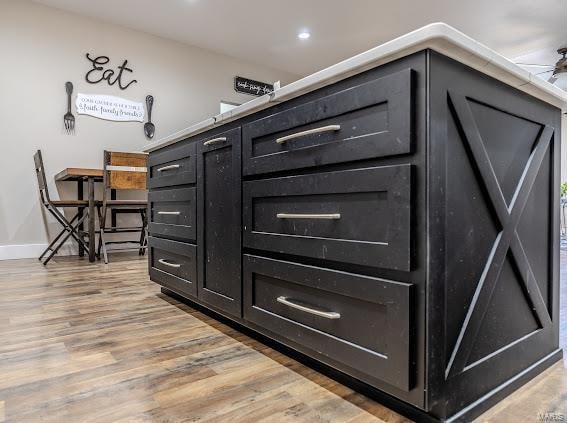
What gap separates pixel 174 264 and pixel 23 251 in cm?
265

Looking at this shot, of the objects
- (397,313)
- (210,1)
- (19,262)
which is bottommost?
(19,262)

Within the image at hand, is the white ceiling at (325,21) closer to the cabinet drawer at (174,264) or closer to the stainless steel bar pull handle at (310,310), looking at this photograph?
the cabinet drawer at (174,264)

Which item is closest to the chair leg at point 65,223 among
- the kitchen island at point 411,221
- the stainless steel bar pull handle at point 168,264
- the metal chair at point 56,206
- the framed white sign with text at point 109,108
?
the metal chair at point 56,206

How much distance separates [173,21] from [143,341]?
371 cm

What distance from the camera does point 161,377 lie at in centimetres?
98

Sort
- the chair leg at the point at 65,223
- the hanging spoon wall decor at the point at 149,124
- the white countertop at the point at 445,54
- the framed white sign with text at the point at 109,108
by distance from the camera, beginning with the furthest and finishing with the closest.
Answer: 1. the hanging spoon wall decor at the point at 149,124
2. the framed white sign with text at the point at 109,108
3. the chair leg at the point at 65,223
4. the white countertop at the point at 445,54

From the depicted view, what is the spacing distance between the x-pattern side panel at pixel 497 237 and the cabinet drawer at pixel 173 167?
1.04 meters

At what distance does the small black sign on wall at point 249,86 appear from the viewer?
5002mm

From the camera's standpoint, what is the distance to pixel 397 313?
0.73m

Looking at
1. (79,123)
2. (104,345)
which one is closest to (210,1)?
(79,123)

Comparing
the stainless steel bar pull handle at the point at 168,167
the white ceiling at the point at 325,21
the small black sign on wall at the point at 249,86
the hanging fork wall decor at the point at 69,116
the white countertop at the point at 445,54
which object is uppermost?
the white ceiling at the point at 325,21

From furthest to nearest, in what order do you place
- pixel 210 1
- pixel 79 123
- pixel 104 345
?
pixel 79 123, pixel 210 1, pixel 104 345

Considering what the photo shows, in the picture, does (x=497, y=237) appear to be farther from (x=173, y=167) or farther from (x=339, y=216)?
(x=173, y=167)

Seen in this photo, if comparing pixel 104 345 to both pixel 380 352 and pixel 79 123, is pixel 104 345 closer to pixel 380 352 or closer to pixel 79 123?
pixel 380 352
